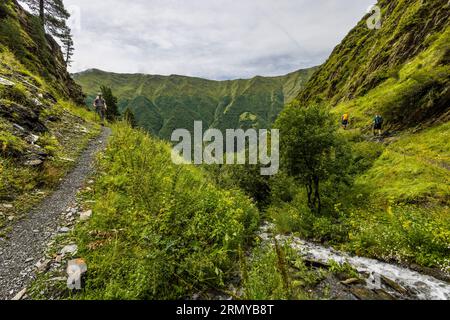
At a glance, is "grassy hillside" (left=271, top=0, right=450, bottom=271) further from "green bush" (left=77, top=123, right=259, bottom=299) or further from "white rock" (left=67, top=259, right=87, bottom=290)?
"white rock" (left=67, top=259, right=87, bottom=290)

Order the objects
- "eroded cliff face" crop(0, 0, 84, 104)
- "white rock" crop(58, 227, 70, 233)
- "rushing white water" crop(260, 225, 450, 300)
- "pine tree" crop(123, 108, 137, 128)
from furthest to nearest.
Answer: "eroded cliff face" crop(0, 0, 84, 104) → "pine tree" crop(123, 108, 137, 128) → "rushing white water" crop(260, 225, 450, 300) → "white rock" crop(58, 227, 70, 233)

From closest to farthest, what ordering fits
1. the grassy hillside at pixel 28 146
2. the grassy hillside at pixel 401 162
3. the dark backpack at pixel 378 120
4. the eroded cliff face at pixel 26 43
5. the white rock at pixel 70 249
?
the white rock at pixel 70 249, the grassy hillside at pixel 28 146, the grassy hillside at pixel 401 162, the eroded cliff face at pixel 26 43, the dark backpack at pixel 378 120

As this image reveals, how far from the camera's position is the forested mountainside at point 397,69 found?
2145cm

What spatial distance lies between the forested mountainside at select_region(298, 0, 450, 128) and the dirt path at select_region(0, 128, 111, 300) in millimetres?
27392

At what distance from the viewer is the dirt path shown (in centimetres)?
411

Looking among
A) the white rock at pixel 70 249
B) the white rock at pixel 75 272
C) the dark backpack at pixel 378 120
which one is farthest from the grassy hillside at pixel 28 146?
the dark backpack at pixel 378 120

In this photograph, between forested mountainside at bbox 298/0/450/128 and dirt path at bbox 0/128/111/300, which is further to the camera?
forested mountainside at bbox 298/0/450/128

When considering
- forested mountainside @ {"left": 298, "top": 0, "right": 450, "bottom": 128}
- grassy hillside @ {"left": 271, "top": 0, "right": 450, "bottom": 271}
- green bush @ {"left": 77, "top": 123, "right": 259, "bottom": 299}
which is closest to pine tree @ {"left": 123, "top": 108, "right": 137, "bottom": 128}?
green bush @ {"left": 77, "top": 123, "right": 259, "bottom": 299}

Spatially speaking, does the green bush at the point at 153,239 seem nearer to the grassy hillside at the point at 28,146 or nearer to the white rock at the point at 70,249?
the white rock at the point at 70,249

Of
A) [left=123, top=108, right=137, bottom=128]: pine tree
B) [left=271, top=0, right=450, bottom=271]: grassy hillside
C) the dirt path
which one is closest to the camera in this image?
the dirt path

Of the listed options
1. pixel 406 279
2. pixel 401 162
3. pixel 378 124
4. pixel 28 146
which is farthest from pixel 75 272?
pixel 378 124

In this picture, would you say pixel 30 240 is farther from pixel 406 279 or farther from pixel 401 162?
pixel 401 162

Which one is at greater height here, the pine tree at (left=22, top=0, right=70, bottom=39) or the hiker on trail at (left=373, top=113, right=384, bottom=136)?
the pine tree at (left=22, top=0, right=70, bottom=39)

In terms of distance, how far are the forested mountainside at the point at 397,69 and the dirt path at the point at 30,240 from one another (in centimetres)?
2739
